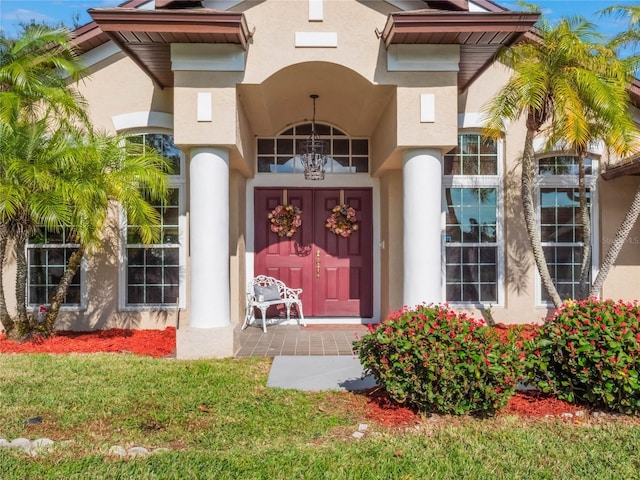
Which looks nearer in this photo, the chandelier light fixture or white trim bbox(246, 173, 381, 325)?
the chandelier light fixture

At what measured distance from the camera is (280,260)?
8.69 metres

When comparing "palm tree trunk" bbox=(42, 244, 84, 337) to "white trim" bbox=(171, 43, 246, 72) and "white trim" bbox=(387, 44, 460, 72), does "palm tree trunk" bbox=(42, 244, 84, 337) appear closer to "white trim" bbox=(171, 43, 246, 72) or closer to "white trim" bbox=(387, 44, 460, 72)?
"white trim" bbox=(171, 43, 246, 72)

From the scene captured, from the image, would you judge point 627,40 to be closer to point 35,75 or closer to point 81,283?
point 35,75

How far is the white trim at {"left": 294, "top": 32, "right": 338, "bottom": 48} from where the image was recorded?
6.04 m

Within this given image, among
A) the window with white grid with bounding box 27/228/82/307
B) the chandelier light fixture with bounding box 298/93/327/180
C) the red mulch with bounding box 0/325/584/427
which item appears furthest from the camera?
the chandelier light fixture with bounding box 298/93/327/180

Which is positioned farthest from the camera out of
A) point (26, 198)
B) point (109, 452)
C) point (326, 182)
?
point (326, 182)

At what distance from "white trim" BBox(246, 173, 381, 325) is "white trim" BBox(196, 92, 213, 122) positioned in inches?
103

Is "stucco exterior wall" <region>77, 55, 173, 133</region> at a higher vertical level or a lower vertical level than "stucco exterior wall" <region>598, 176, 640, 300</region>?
Answer: higher

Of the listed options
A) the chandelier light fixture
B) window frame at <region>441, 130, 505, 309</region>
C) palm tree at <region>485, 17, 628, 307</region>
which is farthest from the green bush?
the chandelier light fixture

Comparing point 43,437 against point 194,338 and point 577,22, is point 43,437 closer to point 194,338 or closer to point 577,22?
point 194,338

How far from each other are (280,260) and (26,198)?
411 cm

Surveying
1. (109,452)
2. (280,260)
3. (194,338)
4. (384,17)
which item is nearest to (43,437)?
(109,452)

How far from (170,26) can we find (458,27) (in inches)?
132

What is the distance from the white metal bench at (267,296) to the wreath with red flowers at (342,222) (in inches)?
49.8
